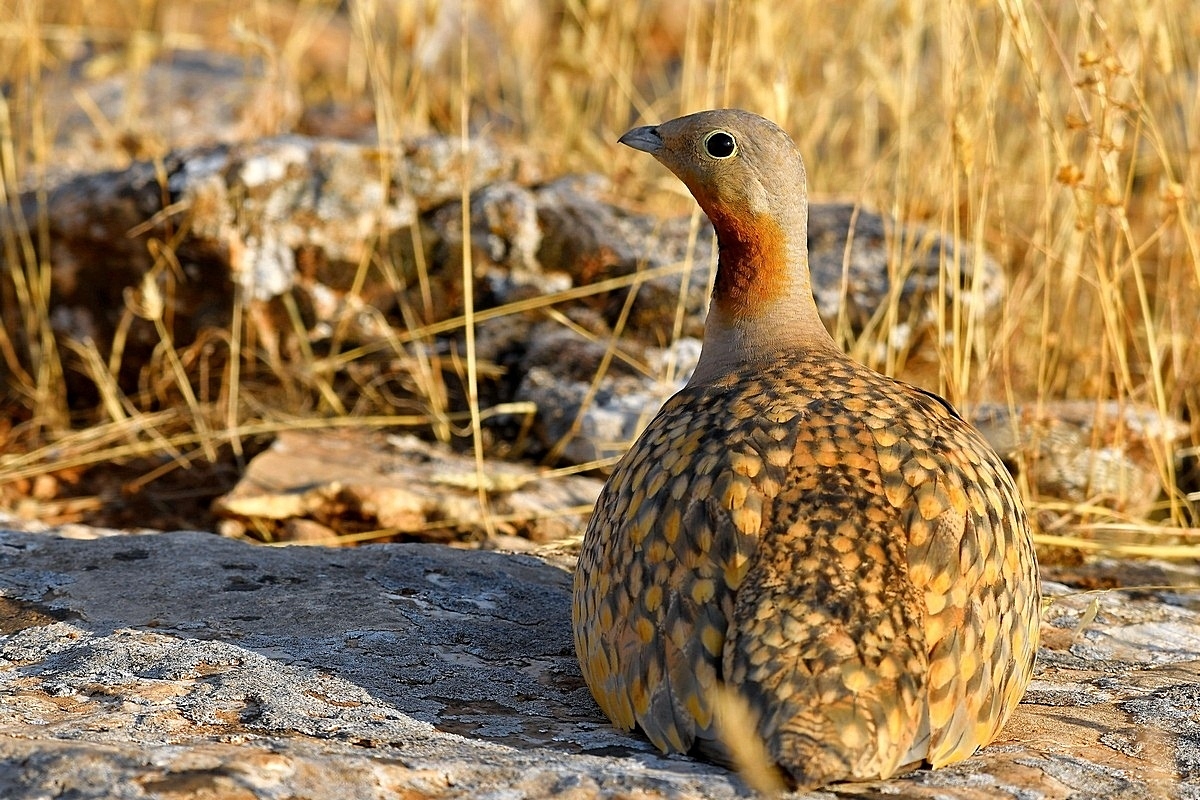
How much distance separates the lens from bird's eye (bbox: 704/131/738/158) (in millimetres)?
3439

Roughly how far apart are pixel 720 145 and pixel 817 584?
1333 mm

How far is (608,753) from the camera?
269cm

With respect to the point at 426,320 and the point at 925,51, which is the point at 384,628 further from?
the point at 925,51

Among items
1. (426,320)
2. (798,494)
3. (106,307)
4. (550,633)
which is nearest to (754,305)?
(798,494)

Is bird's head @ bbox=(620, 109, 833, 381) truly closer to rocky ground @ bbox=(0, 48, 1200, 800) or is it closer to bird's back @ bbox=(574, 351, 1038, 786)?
bird's back @ bbox=(574, 351, 1038, 786)

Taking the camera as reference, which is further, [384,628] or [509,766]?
[384,628]

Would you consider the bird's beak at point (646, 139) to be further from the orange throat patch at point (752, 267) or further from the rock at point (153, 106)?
the rock at point (153, 106)

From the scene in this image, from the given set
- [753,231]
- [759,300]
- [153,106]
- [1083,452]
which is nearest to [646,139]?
[753,231]

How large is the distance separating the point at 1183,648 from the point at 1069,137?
9.01ft

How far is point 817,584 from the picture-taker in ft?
8.47

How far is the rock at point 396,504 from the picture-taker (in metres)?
5.07

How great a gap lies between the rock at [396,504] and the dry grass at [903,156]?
0.34 metres

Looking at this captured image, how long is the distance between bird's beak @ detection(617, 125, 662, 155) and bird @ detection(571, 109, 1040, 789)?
76 cm

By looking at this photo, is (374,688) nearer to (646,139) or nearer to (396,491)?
(646,139)
